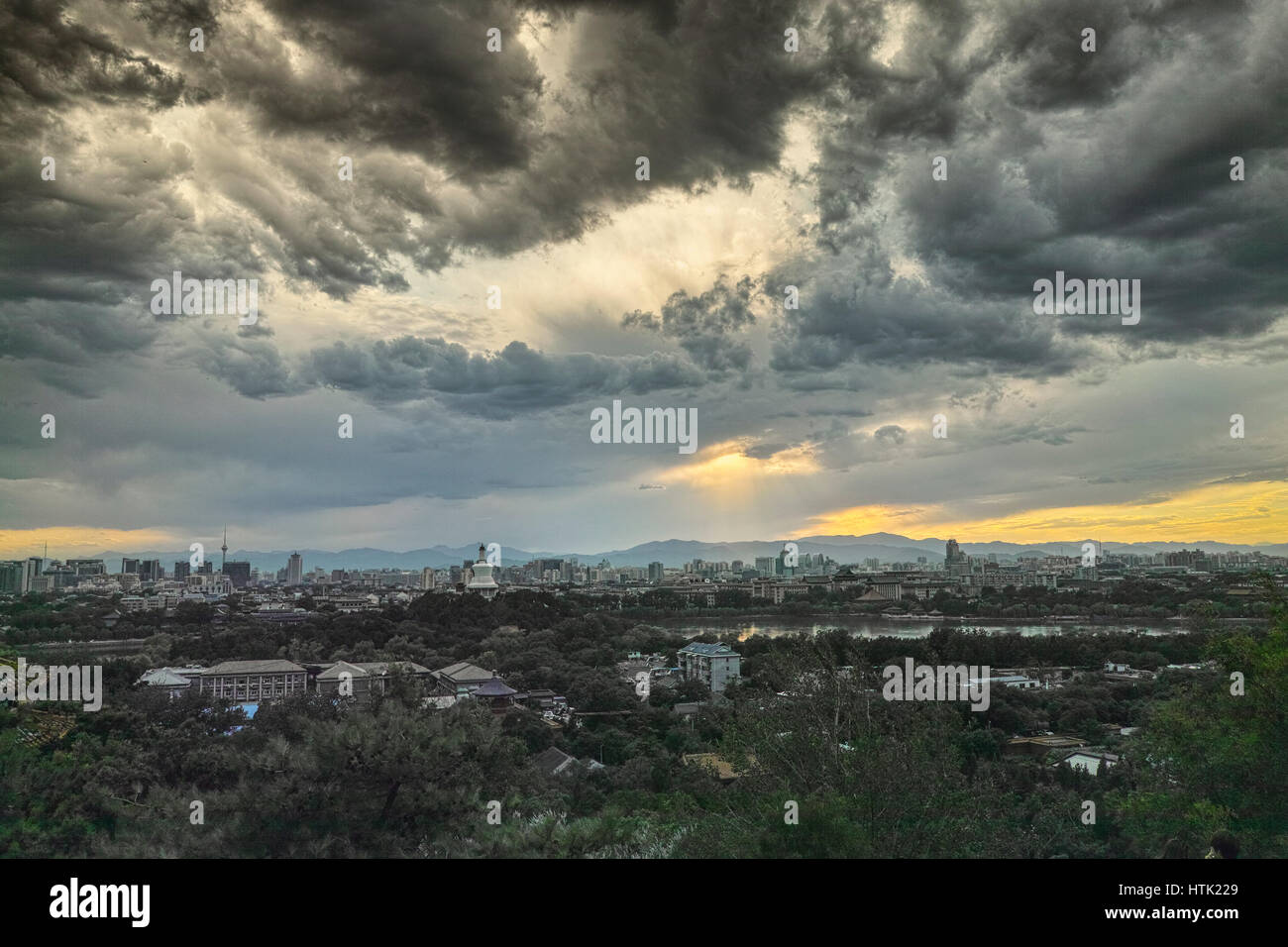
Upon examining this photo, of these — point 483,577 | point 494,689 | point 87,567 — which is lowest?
point 494,689

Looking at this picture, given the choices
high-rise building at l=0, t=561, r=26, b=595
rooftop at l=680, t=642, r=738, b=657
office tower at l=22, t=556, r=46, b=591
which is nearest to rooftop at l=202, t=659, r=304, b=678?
rooftop at l=680, t=642, r=738, b=657

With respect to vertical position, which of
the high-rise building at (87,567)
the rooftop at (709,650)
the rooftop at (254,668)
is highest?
the high-rise building at (87,567)

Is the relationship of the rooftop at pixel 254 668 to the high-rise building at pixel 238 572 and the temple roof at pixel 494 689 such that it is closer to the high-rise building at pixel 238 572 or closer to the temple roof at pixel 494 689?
the temple roof at pixel 494 689

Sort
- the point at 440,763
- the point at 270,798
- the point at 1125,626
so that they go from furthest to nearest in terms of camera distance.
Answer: the point at 1125,626 → the point at 440,763 → the point at 270,798

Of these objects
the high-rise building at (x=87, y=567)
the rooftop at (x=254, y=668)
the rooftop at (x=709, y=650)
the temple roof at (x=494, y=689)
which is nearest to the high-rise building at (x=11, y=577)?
the high-rise building at (x=87, y=567)

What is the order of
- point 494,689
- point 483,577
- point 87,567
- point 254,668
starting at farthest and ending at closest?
1. point 87,567
2. point 483,577
3. point 254,668
4. point 494,689

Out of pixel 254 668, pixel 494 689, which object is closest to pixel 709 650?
pixel 494 689

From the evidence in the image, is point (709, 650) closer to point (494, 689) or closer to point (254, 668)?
point (494, 689)

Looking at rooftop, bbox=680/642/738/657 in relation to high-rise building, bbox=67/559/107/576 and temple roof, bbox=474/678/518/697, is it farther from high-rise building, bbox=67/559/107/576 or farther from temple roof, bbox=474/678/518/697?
high-rise building, bbox=67/559/107/576
